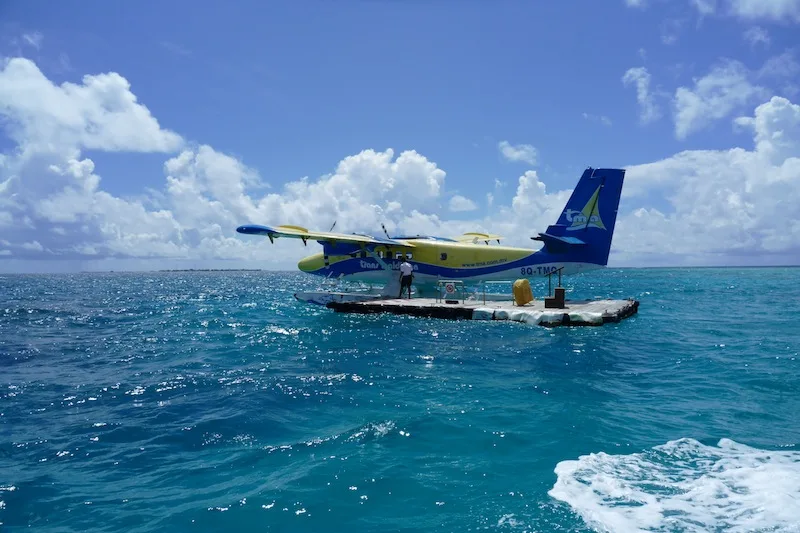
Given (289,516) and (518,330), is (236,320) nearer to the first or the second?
(518,330)

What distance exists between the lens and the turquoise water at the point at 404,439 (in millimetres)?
6105

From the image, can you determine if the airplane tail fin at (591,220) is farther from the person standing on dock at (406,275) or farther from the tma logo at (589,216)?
the person standing on dock at (406,275)

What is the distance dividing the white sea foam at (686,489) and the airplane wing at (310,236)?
2119 centimetres

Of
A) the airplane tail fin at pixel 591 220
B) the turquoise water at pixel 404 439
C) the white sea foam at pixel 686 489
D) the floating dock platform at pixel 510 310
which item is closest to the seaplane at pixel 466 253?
the airplane tail fin at pixel 591 220

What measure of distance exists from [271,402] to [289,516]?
488 cm

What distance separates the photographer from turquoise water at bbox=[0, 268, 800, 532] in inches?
240

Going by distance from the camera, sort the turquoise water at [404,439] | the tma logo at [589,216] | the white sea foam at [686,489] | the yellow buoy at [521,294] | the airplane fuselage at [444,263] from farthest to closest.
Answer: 1. the airplane fuselage at [444,263]
2. the tma logo at [589,216]
3. the yellow buoy at [521,294]
4. the turquoise water at [404,439]
5. the white sea foam at [686,489]

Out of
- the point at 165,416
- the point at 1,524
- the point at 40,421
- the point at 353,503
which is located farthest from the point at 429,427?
the point at 40,421

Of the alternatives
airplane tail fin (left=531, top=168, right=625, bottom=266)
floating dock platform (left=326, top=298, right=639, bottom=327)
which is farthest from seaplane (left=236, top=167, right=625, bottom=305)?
floating dock platform (left=326, top=298, right=639, bottom=327)

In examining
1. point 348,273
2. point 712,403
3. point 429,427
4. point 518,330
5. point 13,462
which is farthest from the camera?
point 348,273

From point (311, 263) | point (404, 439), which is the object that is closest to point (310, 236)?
point (311, 263)

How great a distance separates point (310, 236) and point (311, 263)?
14.8 feet

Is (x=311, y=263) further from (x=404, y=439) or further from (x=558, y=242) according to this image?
(x=404, y=439)

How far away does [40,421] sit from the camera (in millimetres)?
9797
